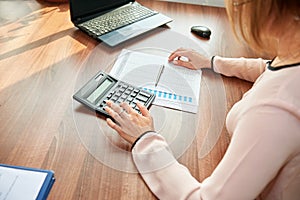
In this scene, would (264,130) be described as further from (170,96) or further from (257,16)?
(170,96)

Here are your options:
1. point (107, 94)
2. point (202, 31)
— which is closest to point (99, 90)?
point (107, 94)

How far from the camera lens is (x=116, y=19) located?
129cm

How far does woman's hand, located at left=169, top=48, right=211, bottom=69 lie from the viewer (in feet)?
3.58

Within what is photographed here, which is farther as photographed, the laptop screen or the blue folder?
the laptop screen

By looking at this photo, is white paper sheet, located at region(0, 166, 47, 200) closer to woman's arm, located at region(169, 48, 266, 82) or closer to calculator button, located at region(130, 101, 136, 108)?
calculator button, located at region(130, 101, 136, 108)

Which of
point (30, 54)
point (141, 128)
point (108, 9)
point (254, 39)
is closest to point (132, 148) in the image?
point (141, 128)

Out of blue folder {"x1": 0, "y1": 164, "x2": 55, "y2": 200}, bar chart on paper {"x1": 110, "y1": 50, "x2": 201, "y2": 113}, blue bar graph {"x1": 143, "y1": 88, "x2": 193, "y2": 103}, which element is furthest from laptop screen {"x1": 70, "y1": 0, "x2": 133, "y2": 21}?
blue folder {"x1": 0, "y1": 164, "x2": 55, "y2": 200}

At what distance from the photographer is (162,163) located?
757 mm

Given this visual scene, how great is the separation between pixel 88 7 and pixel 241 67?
652mm

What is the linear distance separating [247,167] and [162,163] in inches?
9.0

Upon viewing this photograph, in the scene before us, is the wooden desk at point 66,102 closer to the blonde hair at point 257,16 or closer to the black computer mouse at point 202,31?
the black computer mouse at point 202,31

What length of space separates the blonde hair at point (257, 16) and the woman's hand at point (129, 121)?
0.34 metres

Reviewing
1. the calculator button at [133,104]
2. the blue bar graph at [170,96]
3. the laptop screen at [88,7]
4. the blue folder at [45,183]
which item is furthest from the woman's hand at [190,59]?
the blue folder at [45,183]

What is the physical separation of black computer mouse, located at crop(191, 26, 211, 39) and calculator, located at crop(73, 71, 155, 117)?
0.47 m
